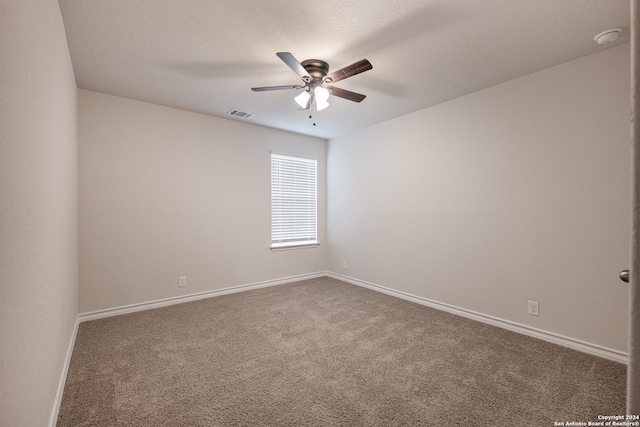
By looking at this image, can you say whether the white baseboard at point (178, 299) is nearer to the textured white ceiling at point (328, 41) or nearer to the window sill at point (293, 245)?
the window sill at point (293, 245)

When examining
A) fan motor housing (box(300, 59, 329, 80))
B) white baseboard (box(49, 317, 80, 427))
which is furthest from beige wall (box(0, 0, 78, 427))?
fan motor housing (box(300, 59, 329, 80))

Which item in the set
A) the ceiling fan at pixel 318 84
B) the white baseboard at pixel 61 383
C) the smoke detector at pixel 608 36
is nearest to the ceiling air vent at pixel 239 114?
the ceiling fan at pixel 318 84

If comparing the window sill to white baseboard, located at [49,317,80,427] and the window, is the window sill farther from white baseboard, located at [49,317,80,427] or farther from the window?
white baseboard, located at [49,317,80,427]

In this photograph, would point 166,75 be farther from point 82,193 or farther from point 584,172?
point 584,172

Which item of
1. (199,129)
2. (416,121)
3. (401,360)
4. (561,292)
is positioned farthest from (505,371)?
(199,129)

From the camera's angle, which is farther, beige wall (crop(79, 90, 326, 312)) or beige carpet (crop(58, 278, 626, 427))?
beige wall (crop(79, 90, 326, 312))

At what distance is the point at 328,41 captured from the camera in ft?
7.54

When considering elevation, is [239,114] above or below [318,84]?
above

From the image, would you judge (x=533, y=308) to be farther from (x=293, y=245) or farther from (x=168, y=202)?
(x=168, y=202)

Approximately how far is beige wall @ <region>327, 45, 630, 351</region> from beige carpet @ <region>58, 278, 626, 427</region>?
0.43 meters

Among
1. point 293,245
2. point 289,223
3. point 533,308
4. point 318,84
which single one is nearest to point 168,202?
point 289,223

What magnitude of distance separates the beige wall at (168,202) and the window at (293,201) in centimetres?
16

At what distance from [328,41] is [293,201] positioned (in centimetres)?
294

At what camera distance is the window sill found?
4.72 meters
